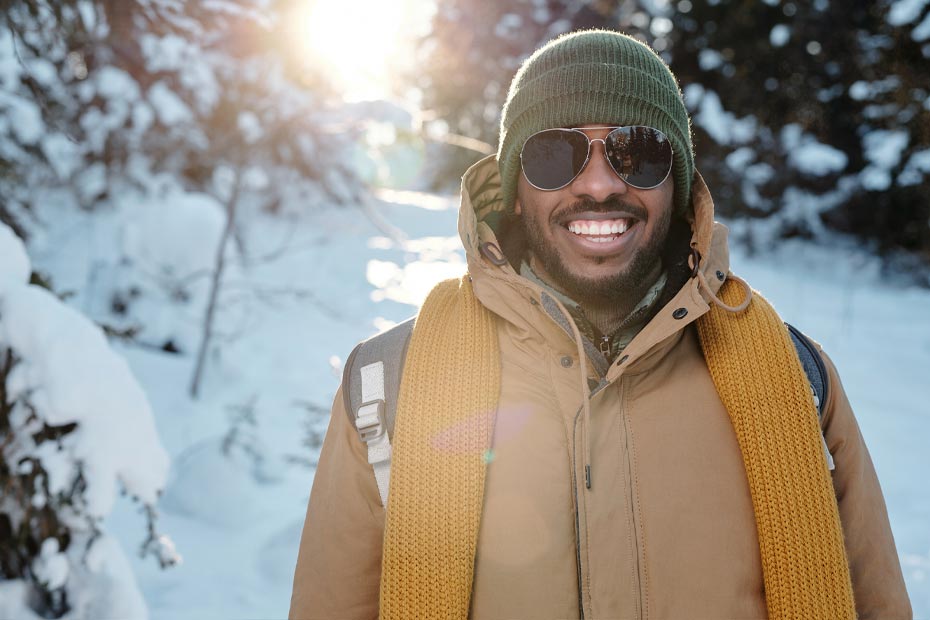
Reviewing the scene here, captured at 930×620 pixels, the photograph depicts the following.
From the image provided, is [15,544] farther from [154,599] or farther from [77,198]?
[77,198]

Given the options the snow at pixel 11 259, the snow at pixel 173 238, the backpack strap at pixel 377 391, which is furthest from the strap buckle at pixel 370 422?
the snow at pixel 173 238

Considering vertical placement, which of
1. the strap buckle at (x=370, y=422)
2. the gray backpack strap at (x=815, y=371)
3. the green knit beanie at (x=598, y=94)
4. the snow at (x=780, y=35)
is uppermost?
the snow at (x=780, y=35)

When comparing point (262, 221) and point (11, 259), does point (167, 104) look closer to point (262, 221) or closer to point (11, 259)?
point (262, 221)

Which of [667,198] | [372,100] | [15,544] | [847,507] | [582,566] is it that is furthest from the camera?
[372,100]

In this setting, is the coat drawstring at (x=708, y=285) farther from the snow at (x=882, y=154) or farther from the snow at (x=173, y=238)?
the snow at (x=882, y=154)

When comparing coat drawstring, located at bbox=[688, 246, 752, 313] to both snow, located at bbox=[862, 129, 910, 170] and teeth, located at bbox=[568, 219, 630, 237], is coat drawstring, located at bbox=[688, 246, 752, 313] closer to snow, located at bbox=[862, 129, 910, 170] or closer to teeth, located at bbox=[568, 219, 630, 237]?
teeth, located at bbox=[568, 219, 630, 237]

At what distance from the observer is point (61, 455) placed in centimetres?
237

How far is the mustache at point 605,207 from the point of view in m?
1.85

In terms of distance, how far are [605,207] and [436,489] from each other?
0.93 meters

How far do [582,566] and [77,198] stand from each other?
9.02 metres

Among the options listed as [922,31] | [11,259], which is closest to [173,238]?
[11,259]

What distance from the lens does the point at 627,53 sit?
1953 mm

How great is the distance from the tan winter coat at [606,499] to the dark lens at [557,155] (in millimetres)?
314

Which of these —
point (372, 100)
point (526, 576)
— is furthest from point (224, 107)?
point (526, 576)
